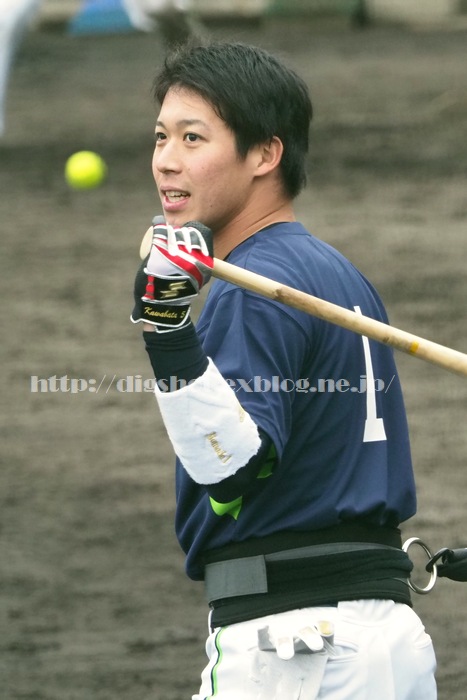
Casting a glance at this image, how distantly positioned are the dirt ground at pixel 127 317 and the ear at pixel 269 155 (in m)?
2.22

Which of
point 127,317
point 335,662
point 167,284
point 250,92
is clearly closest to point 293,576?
point 335,662

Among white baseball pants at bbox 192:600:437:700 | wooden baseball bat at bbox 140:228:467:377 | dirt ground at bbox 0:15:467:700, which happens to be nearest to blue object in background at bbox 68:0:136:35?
dirt ground at bbox 0:15:467:700

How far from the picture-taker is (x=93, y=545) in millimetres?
5242

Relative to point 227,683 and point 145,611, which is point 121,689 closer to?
point 145,611

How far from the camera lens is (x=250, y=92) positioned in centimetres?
261

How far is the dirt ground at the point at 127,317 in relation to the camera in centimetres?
470

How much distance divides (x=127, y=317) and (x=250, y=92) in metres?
5.05

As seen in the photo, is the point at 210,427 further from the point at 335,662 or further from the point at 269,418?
the point at 335,662

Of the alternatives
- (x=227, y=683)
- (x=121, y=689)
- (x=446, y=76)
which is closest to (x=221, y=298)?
(x=227, y=683)

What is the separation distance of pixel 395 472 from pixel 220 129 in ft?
2.38

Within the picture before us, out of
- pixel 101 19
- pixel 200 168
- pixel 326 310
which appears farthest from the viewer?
pixel 101 19

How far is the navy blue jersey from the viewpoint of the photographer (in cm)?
230

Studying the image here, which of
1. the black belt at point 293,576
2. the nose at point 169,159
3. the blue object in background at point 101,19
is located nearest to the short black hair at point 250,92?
the nose at point 169,159

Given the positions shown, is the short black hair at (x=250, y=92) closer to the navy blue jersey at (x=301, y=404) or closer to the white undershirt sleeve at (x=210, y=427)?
the navy blue jersey at (x=301, y=404)
